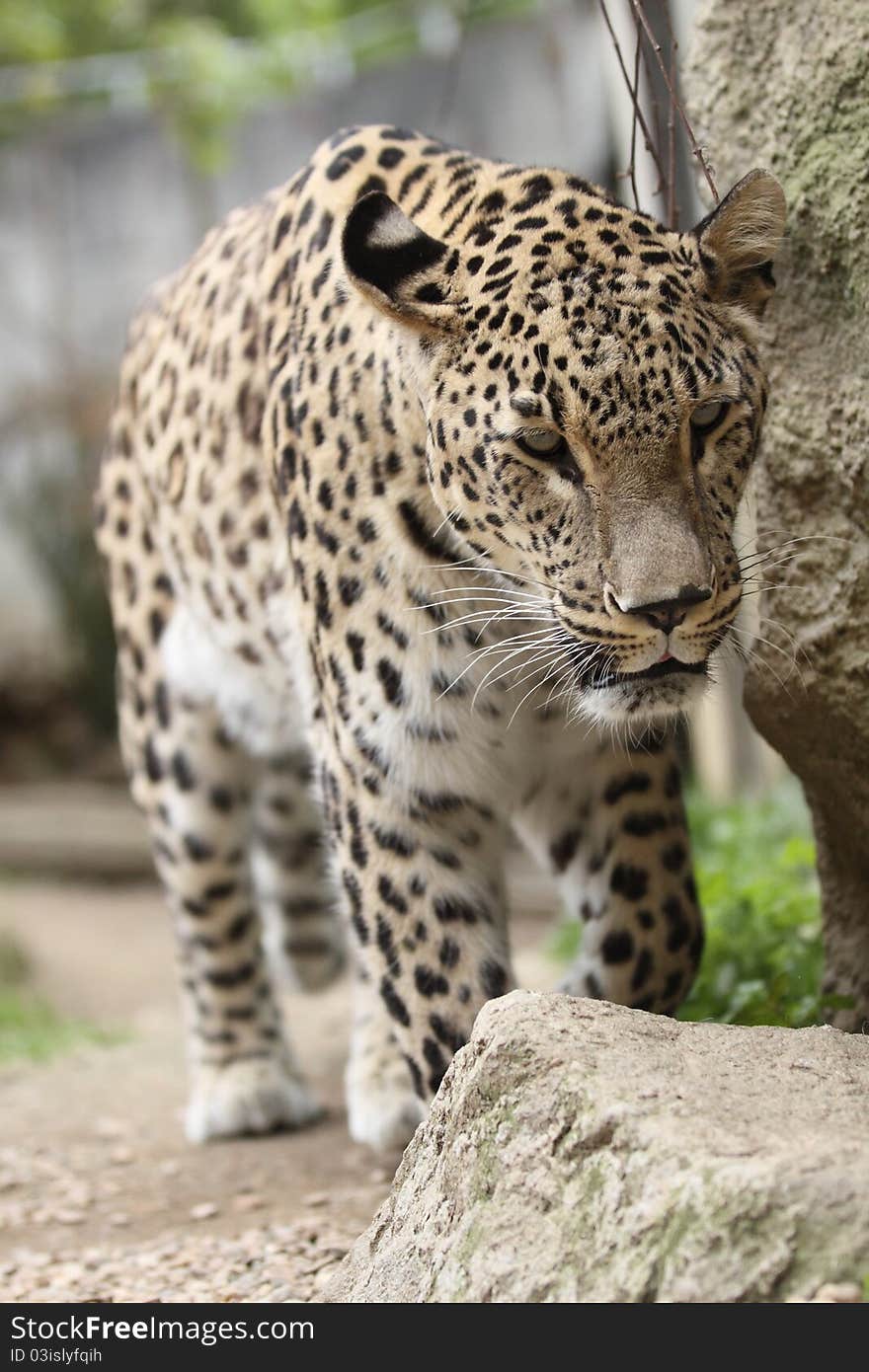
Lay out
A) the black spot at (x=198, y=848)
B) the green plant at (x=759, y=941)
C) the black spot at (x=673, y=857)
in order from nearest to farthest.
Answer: the black spot at (x=673, y=857), the green plant at (x=759, y=941), the black spot at (x=198, y=848)

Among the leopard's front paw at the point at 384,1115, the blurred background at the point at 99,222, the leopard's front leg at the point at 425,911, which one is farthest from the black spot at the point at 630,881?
the blurred background at the point at 99,222

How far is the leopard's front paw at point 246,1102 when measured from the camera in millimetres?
6664

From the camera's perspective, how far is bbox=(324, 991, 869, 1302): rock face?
Result: 2918mm

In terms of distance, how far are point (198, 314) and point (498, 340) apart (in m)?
2.55

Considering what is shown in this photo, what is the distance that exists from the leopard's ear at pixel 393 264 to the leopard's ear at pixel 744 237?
0.66 meters

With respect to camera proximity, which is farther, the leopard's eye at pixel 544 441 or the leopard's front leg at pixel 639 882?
the leopard's front leg at pixel 639 882

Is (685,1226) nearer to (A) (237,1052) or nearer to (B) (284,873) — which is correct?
(A) (237,1052)

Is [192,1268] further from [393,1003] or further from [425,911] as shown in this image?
[425,911]

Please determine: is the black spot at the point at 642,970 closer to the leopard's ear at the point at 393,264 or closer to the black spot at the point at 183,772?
the leopard's ear at the point at 393,264

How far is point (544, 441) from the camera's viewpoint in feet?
13.2

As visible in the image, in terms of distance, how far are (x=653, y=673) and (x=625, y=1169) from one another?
126cm

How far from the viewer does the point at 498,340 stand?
4.13 metres

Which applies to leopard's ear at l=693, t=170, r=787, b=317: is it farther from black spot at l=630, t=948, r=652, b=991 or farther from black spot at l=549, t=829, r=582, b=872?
black spot at l=630, t=948, r=652, b=991
